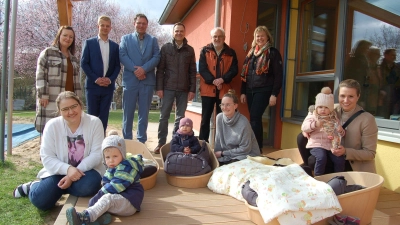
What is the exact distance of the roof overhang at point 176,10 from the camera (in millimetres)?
7869

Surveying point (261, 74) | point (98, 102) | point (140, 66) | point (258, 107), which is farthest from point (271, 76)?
point (98, 102)

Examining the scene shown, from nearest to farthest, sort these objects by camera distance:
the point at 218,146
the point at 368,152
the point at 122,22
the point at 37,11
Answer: the point at 368,152, the point at 218,146, the point at 37,11, the point at 122,22

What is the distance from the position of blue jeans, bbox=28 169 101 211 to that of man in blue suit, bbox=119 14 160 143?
1.62 m

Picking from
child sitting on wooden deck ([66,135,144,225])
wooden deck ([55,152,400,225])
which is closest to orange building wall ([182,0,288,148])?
wooden deck ([55,152,400,225])

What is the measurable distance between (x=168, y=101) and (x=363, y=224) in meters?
2.81

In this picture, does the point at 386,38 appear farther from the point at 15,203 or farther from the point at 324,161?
the point at 15,203

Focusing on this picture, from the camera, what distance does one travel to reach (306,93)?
15.8ft

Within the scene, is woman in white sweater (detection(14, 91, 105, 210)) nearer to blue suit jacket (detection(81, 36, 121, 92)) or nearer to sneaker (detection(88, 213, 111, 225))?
sneaker (detection(88, 213, 111, 225))

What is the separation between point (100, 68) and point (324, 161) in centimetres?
296

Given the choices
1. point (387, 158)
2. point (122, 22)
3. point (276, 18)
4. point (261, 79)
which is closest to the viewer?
point (387, 158)

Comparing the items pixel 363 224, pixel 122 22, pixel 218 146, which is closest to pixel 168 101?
pixel 218 146

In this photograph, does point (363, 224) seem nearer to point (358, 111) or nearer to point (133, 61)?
point (358, 111)

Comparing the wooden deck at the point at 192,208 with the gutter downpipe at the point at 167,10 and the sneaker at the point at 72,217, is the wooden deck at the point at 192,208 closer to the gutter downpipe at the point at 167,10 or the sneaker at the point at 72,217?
the sneaker at the point at 72,217

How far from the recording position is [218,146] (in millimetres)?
3621
